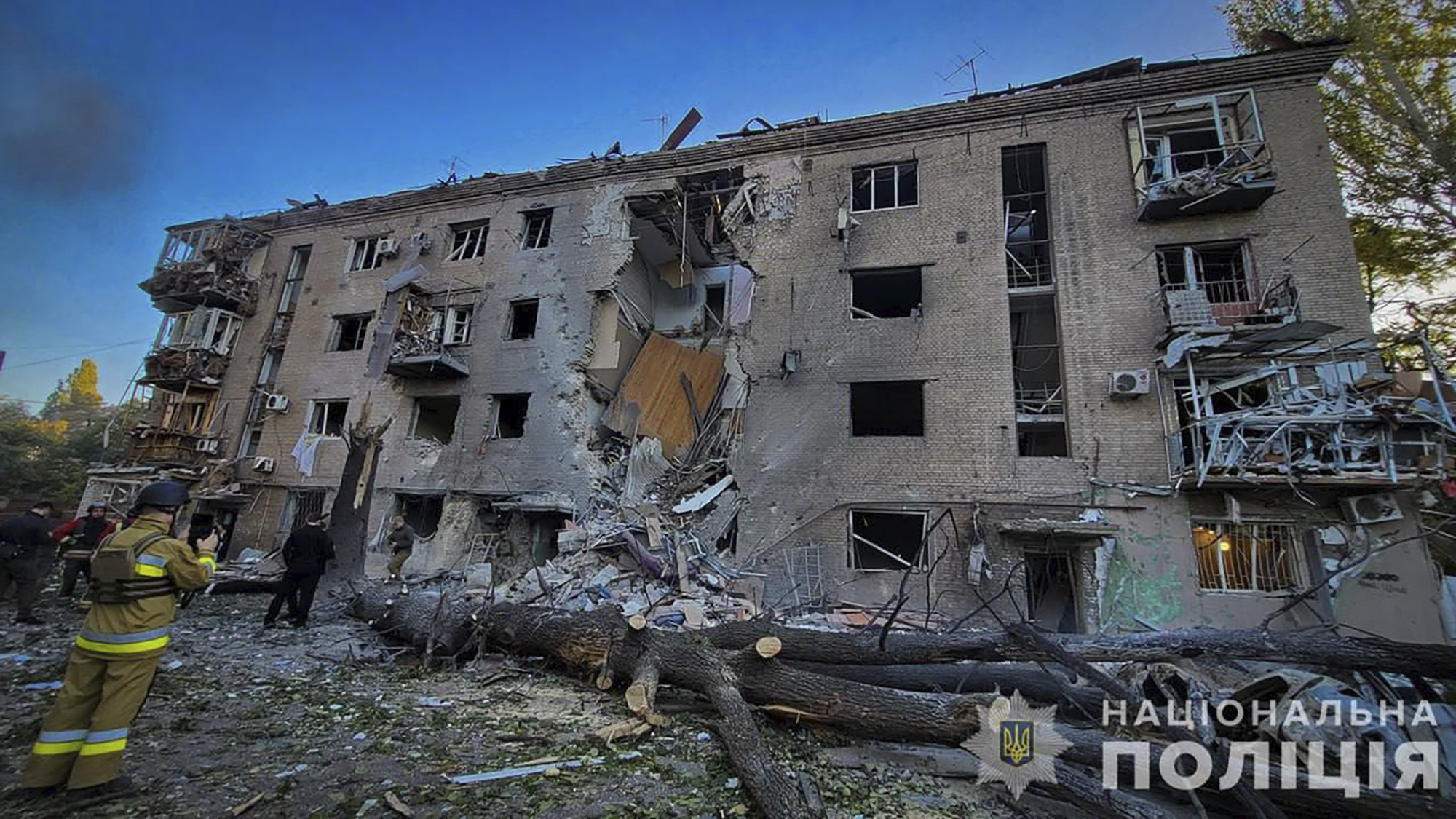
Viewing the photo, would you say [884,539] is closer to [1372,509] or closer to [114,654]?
[1372,509]

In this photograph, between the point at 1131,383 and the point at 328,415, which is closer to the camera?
the point at 1131,383

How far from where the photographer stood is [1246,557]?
31.2 feet

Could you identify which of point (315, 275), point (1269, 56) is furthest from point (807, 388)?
point (315, 275)

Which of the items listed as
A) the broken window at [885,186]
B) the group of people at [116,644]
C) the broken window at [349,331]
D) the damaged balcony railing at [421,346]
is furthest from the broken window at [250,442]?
the broken window at [885,186]

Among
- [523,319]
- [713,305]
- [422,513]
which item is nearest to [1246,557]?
[713,305]

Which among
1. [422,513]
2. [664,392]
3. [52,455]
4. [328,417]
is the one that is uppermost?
[664,392]

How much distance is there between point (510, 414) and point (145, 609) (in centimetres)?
1209

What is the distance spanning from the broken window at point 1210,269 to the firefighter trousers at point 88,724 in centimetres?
1510

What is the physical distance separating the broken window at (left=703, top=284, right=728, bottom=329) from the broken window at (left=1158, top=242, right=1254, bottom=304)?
10.5 m

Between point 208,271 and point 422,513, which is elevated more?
point 208,271

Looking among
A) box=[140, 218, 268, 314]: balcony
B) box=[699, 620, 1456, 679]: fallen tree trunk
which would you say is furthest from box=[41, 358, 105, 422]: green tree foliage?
box=[699, 620, 1456, 679]: fallen tree trunk

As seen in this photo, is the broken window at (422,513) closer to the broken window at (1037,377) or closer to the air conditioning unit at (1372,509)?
the broken window at (1037,377)

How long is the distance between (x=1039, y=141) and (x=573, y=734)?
566 inches

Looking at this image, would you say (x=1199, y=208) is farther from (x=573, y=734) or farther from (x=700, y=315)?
(x=573, y=734)
